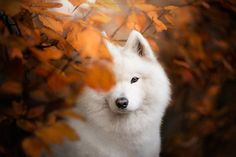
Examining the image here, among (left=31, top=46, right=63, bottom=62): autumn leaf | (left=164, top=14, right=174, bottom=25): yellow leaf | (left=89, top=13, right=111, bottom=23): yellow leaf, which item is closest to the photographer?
(left=31, top=46, right=63, bottom=62): autumn leaf

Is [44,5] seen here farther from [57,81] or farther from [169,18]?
[169,18]

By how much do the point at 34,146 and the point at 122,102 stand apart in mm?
343

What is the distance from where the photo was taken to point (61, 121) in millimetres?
1496

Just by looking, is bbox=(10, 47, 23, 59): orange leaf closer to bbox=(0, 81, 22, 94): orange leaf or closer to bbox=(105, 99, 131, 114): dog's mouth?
bbox=(0, 81, 22, 94): orange leaf

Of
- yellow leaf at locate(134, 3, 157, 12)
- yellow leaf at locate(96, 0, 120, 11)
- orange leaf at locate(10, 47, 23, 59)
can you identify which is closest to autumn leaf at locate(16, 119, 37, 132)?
orange leaf at locate(10, 47, 23, 59)

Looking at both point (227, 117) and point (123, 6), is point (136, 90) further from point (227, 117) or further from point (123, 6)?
point (227, 117)

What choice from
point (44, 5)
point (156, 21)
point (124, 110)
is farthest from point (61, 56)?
point (156, 21)

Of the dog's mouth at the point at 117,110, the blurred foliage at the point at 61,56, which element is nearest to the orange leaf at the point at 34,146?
the blurred foliage at the point at 61,56

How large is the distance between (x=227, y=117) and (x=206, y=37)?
0.40 meters

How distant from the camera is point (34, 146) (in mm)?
1444

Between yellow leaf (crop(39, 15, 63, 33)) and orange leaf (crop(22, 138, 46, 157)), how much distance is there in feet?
1.28

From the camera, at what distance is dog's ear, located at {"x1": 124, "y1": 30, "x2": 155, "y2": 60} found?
1472 millimetres

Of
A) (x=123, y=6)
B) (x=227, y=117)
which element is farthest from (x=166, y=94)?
(x=227, y=117)

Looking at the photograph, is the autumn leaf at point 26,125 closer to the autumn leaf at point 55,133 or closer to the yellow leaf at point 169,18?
the autumn leaf at point 55,133
